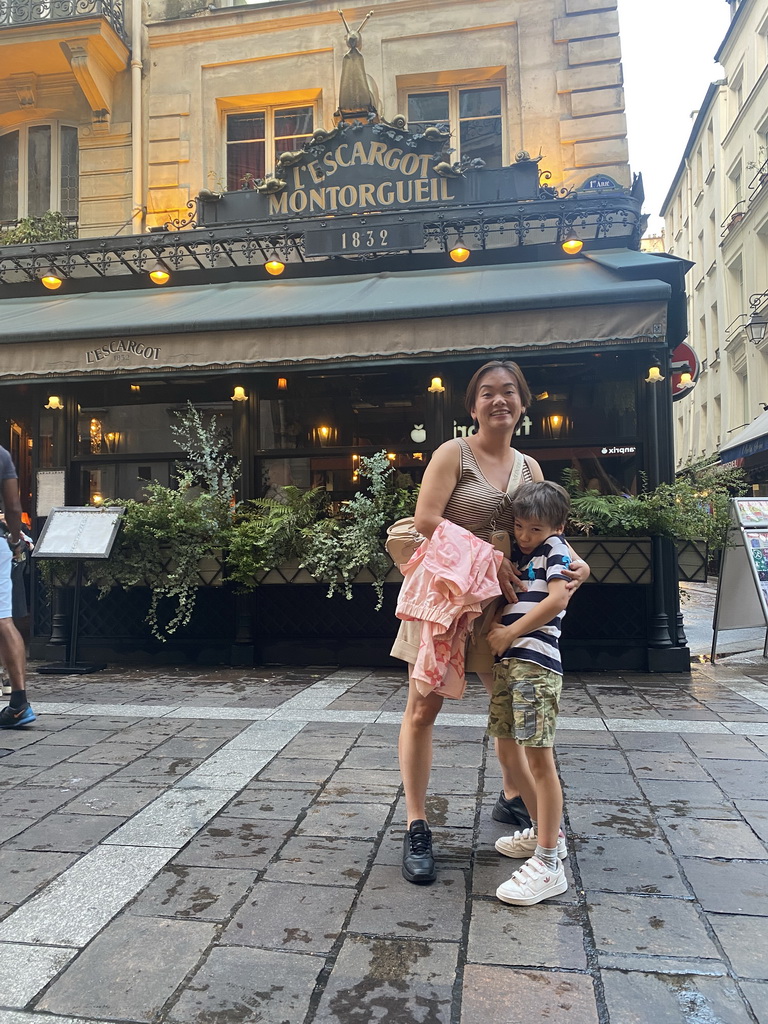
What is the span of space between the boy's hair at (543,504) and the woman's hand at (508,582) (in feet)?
0.61

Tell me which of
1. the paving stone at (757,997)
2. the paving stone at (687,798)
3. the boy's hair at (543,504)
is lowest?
the paving stone at (687,798)

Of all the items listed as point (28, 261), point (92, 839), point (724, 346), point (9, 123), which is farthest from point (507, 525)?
point (724, 346)

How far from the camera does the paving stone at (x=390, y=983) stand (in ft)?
5.83

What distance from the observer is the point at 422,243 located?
745cm

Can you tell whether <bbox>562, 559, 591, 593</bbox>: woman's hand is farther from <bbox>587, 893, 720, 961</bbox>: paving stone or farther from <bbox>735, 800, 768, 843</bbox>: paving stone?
<bbox>735, 800, 768, 843</bbox>: paving stone

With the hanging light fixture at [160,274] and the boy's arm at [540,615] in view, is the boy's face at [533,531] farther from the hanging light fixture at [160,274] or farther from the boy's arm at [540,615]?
the hanging light fixture at [160,274]

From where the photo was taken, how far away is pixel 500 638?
2.44 m

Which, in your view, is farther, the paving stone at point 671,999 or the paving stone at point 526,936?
the paving stone at point 526,936

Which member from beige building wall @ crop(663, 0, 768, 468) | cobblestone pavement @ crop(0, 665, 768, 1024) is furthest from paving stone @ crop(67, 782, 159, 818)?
beige building wall @ crop(663, 0, 768, 468)

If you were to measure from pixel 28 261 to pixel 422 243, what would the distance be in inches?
190

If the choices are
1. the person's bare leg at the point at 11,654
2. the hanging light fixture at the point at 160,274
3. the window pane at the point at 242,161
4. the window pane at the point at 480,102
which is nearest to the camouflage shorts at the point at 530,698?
the person's bare leg at the point at 11,654

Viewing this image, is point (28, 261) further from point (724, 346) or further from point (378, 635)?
point (724, 346)

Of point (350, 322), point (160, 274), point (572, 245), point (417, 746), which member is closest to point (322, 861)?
point (417, 746)

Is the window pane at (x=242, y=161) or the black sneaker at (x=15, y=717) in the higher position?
the window pane at (x=242, y=161)
